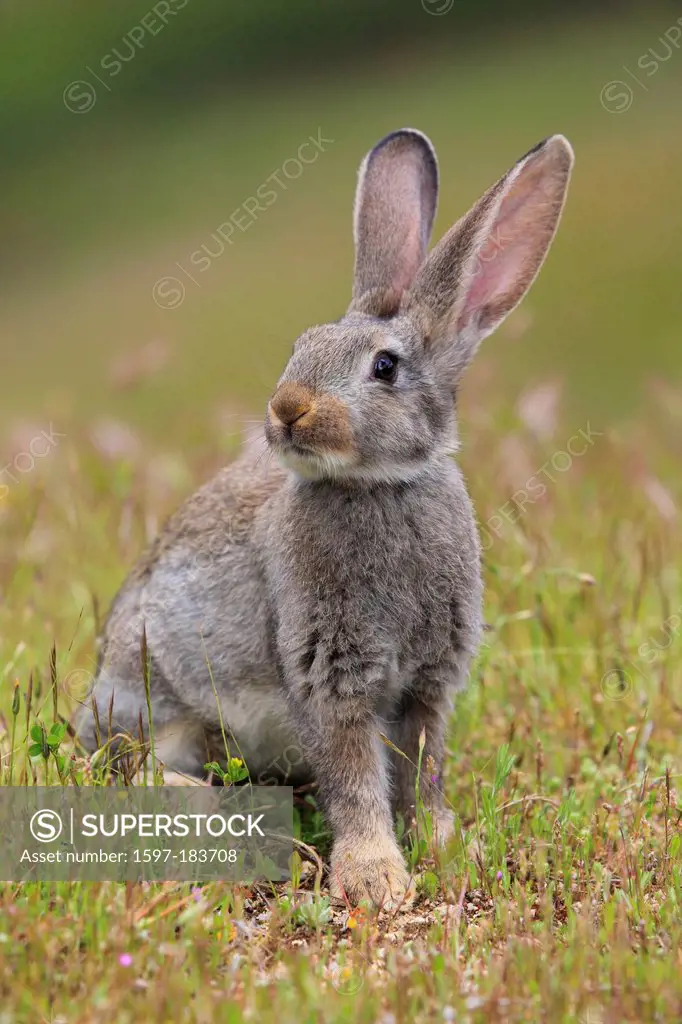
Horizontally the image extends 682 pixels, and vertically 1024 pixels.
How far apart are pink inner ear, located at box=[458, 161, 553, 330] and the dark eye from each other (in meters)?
0.49

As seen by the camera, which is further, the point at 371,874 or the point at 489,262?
the point at 489,262

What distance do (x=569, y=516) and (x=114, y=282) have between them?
1339 centimetres

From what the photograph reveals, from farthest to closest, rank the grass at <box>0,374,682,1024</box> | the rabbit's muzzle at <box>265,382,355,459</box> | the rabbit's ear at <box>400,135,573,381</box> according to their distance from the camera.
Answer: the rabbit's ear at <box>400,135,573,381</box> < the rabbit's muzzle at <box>265,382,355,459</box> < the grass at <box>0,374,682,1024</box>

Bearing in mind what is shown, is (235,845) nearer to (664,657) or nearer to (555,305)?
(664,657)

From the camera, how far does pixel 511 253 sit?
15.7ft

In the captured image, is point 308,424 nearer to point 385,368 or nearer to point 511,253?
point 385,368

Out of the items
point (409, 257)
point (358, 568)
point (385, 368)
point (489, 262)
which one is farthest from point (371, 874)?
point (409, 257)

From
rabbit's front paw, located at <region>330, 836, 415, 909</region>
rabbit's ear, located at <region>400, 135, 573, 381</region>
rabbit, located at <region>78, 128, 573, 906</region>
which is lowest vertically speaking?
rabbit's front paw, located at <region>330, 836, 415, 909</region>

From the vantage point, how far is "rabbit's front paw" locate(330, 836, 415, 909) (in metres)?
4.12

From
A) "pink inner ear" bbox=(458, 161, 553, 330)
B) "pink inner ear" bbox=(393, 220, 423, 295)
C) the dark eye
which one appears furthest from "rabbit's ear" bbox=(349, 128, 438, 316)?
the dark eye

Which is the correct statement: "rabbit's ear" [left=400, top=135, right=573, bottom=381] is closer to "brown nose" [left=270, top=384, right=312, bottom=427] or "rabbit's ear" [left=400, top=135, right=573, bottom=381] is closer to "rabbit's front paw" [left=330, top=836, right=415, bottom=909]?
"brown nose" [left=270, top=384, right=312, bottom=427]

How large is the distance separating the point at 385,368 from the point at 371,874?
179 cm

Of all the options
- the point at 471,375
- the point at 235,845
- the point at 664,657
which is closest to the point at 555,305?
the point at 471,375

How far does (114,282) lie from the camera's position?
19078 millimetres
